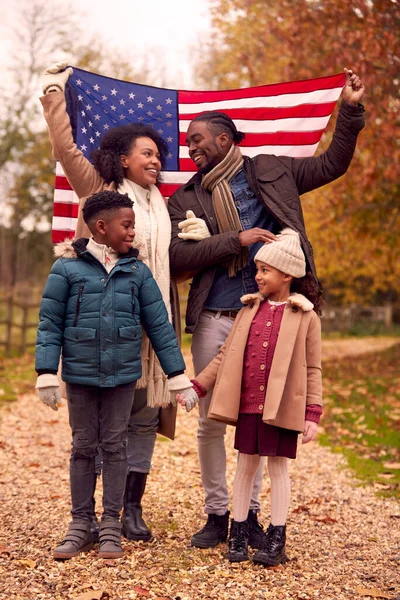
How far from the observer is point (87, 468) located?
12.2 feet

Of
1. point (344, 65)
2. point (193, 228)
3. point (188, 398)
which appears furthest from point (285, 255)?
point (344, 65)

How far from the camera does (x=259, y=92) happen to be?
467cm

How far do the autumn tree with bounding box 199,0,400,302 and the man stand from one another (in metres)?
4.74

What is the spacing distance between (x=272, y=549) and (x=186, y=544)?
56 centimetres

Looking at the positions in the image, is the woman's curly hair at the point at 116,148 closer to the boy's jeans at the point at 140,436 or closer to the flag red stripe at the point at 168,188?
the flag red stripe at the point at 168,188

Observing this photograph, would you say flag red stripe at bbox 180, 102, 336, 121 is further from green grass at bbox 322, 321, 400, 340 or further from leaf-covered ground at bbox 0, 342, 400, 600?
green grass at bbox 322, 321, 400, 340

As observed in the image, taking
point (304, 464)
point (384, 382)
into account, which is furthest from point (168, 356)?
point (384, 382)

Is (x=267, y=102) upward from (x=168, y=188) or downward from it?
Result: upward

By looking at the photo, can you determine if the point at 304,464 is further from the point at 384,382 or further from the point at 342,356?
the point at 342,356

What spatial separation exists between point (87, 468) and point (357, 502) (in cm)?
236

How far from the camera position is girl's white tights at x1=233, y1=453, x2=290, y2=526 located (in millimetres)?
3643

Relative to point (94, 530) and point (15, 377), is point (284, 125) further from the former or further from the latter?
point (15, 377)

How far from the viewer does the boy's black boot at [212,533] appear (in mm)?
3889

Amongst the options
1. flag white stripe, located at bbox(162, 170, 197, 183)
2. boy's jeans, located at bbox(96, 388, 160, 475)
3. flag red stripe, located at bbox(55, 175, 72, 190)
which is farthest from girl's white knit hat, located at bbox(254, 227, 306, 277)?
flag red stripe, located at bbox(55, 175, 72, 190)
